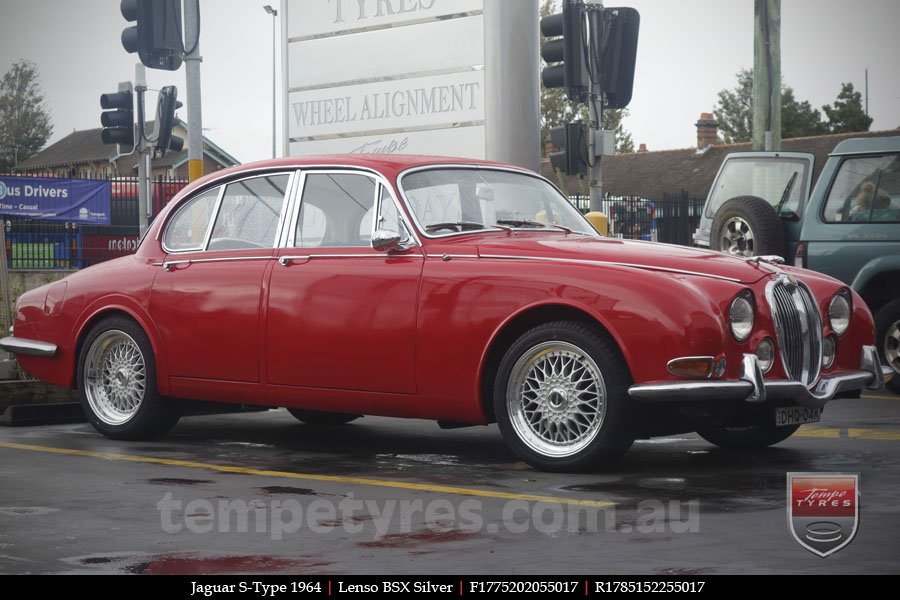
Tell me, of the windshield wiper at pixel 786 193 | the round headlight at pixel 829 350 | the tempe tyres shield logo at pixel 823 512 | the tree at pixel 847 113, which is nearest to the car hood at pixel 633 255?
the round headlight at pixel 829 350

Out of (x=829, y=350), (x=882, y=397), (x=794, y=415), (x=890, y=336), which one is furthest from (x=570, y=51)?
(x=794, y=415)

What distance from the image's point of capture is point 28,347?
33.1 ft

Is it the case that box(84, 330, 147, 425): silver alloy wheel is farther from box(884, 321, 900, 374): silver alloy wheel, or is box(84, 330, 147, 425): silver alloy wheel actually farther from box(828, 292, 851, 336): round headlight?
box(884, 321, 900, 374): silver alloy wheel

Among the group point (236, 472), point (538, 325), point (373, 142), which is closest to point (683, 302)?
point (538, 325)

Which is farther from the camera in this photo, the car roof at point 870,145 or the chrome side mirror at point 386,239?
the car roof at point 870,145

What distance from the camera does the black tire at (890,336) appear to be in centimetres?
1231

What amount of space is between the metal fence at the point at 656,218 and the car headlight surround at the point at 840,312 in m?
19.4

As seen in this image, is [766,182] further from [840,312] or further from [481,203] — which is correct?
[481,203]

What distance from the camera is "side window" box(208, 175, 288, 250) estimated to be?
29.6 feet

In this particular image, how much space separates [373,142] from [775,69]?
804 cm

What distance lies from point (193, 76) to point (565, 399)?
299 inches

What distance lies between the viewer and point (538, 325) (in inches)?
304

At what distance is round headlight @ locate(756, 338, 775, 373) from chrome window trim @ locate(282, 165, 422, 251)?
2035 mm

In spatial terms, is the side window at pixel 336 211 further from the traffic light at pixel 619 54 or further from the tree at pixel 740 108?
the tree at pixel 740 108
